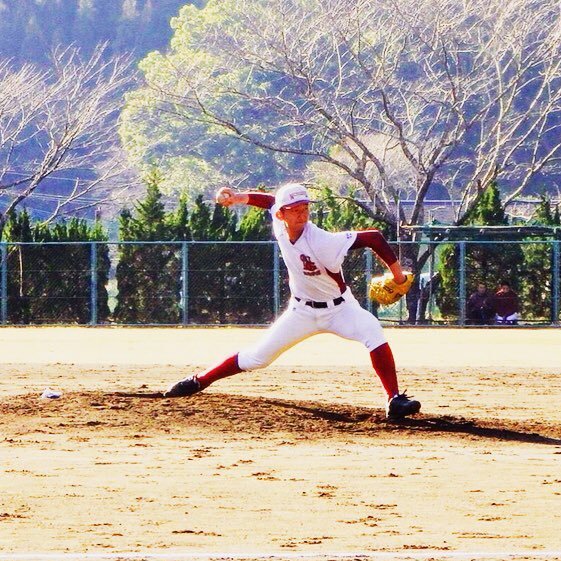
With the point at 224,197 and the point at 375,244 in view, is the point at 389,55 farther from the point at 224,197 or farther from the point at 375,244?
the point at 375,244

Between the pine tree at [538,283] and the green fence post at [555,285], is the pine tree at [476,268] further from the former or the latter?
the green fence post at [555,285]

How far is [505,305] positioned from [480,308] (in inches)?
21.6

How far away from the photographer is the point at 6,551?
21.1 feet

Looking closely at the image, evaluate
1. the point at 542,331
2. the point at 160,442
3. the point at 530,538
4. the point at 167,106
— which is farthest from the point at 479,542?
the point at 167,106

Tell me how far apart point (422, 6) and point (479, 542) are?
87.8 ft

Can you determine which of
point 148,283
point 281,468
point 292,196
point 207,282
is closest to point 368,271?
point 207,282

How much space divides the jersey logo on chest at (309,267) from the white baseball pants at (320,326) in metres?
0.32

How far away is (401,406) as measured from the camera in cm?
1077

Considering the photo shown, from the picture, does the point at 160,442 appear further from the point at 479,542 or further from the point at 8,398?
the point at 479,542

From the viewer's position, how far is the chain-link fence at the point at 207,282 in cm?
2950

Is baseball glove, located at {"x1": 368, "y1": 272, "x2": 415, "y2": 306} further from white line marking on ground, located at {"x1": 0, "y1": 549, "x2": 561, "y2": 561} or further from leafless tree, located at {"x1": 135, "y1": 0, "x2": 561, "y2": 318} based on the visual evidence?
leafless tree, located at {"x1": 135, "y1": 0, "x2": 561, "y2": 318}

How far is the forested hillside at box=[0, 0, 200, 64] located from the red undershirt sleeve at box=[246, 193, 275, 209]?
63.2 metres

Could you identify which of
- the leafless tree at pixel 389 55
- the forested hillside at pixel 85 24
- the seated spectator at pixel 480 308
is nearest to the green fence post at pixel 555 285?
the seated spectator at pixel 480 308

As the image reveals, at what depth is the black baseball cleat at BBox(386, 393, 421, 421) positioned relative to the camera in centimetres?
1077
